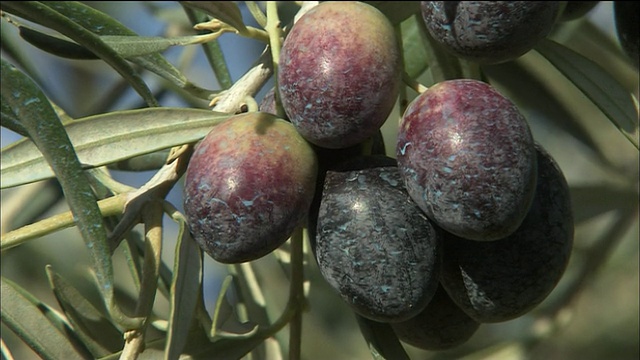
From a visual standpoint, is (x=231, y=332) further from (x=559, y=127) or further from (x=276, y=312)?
(x=559, y=127)

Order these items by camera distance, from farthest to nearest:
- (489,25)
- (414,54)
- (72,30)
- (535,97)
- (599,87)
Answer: (535,97) → (414,54) → (599,87) → (72,30) → (489,25)

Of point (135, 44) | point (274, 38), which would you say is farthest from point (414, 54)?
point (135, 44)

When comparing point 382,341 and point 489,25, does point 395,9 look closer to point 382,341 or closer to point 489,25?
point 489,25

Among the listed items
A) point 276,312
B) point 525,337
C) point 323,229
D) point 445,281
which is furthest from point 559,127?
point 323,229

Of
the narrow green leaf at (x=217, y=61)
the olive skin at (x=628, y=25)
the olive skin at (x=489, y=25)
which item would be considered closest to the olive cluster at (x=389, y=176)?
the olive skin at (x=489, y=25)

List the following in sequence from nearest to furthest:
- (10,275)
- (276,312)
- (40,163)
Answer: (40,163) → (276,312) → (10,275)

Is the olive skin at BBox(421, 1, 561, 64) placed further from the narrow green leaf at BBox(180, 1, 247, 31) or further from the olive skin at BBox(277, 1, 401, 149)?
the narrow green leaf at BBox(180, 1, 247, 31)

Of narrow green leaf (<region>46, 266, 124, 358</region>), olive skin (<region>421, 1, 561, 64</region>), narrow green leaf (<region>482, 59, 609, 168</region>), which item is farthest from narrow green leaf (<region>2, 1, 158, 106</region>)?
narrow green leaf (<region>482, 59, 609, 168</region>)
